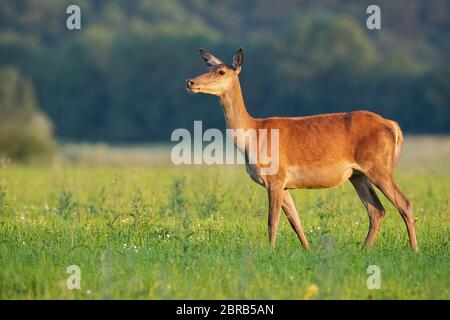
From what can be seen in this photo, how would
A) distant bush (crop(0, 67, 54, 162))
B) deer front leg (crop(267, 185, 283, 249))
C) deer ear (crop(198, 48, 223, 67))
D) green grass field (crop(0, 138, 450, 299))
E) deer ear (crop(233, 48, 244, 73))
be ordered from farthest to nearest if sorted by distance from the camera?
distant bush (crop(0, 67, 54, 162))
deer ear (crop(198, 48, 223, 67))
deer ear (crop(233, 48, 244, 73))
deer front leg (crop(267, 185, 283, 249))
green grass field (crop(0, 138, 450, 299))

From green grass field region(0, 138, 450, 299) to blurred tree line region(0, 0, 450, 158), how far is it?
124 ft

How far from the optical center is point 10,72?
4656 centimetres

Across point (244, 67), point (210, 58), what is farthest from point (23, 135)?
point (244, 67)

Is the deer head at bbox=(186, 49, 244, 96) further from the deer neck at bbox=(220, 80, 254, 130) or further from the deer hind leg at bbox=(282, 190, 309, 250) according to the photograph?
the deer hind leg at bbox=(282, 190, 309, 250)

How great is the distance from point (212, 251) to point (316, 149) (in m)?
1.84

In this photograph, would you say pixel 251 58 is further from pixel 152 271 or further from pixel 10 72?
pixel 152 271

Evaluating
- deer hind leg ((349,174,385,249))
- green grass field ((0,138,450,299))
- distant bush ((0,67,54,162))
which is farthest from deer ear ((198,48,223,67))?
distant bush ((0,67,54,162))

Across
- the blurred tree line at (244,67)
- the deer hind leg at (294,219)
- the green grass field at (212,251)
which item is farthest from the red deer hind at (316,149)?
the blurred tree line at (244,67)

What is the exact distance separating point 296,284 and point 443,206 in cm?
602

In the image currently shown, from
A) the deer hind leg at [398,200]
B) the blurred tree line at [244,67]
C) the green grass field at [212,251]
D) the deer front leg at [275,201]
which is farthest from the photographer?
the blurred tree line at [244,67]

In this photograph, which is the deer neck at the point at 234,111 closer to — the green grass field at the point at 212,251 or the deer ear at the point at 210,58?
the deer ear at the point at 210,58

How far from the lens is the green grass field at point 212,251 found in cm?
888

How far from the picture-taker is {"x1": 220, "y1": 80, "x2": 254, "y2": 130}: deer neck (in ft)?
37.8

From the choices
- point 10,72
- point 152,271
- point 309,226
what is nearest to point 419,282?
point 152,271
